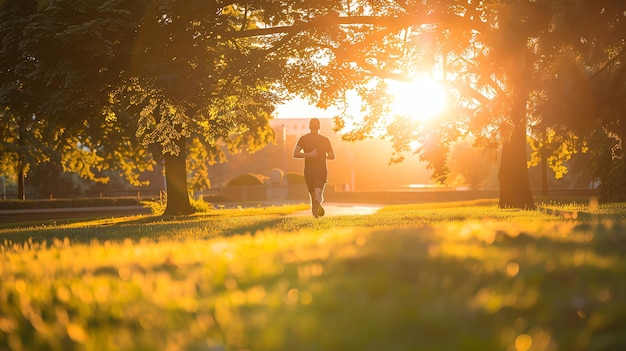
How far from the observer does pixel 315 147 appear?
1650 cm

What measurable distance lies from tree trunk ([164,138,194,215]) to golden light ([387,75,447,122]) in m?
10.3

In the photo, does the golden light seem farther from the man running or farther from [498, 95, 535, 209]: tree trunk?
the man running

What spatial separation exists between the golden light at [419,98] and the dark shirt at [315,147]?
10.7 m

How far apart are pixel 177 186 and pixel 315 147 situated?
17635 mm

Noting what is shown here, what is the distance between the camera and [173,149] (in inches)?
971

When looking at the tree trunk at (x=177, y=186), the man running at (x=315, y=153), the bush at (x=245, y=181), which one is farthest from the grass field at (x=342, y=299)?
the bush at (x=245, y=181)

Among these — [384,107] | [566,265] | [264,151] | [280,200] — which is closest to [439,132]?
[384,107]

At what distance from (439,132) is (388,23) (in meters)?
6.66

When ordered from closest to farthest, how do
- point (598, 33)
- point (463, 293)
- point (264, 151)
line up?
point (463, 293), point (598, 33), point (264, 151)

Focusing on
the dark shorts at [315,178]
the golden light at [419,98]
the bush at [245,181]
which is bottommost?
the dark shorts at [315,178]

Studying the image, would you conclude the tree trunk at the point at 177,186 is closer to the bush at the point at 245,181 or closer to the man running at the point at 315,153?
the man running at the point at 315,153

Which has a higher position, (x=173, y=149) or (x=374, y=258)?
(x=173, y=149)

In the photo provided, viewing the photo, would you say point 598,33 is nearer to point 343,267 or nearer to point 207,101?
point 207,101

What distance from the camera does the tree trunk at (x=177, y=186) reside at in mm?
33094
